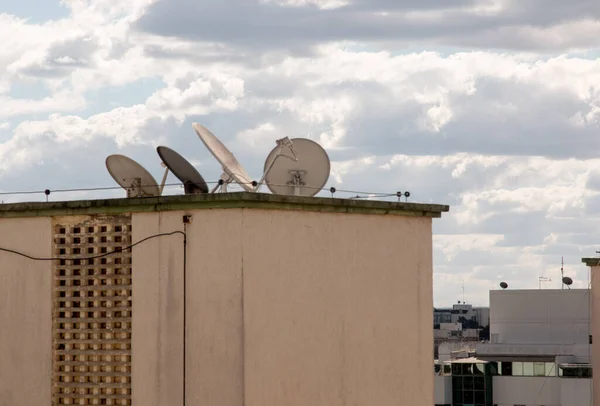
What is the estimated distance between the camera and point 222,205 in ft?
71.5

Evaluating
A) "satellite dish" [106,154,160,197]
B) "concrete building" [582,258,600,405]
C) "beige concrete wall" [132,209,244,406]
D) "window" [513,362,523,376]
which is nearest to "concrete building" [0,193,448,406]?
"beige concrete wall" [132,209,244,406]

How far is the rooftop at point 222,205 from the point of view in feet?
71.5

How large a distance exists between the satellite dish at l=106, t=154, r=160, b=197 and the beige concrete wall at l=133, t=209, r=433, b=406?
266 centimetres

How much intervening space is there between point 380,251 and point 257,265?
10.2 ft

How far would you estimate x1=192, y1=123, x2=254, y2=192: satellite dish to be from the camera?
76.8 ft

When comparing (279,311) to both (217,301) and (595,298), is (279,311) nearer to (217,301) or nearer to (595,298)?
(217,301)

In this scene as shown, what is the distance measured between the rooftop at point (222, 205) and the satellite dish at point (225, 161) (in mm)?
1339

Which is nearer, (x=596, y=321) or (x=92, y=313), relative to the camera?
(x=92, y=313)

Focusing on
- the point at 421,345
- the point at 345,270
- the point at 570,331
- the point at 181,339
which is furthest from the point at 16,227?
the point at 570,331

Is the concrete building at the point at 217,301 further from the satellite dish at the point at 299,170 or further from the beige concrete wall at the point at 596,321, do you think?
the beige concrete wall at the point at 596,321

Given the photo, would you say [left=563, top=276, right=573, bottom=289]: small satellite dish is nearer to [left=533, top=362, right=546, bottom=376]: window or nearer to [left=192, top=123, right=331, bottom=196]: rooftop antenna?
[left=533, top=362, right=546, bottom=376]: window

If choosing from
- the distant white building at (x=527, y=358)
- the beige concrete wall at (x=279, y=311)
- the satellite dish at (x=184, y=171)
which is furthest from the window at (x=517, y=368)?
the satellite dish at (x=184, y=171)

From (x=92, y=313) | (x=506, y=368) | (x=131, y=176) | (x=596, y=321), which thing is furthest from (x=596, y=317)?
(x=506, y=368)

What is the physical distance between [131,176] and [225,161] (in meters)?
2.63
